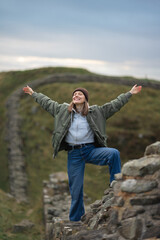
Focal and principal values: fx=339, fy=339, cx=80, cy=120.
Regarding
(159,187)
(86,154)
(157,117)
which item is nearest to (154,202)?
(159,187)

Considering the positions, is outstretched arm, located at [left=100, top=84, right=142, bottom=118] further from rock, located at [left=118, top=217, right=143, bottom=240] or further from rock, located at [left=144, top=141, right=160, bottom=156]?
rock, located at [left=118, top=217, right=143, bottom=240]

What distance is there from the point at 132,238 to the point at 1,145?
3491 centimetres

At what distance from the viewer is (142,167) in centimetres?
671

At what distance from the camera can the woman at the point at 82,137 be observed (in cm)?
891

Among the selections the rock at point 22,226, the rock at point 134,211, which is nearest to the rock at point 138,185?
the rock at point 134,211

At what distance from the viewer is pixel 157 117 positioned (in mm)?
39250

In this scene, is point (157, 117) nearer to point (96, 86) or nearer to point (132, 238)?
point (96, 86)

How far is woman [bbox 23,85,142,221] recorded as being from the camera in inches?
351

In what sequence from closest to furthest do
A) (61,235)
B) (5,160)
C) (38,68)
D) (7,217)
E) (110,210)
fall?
(110,210), (61,235), (7,217), (5,160), (38,68)

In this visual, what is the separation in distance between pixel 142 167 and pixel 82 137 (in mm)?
2563

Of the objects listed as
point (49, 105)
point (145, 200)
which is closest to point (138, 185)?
point (145, 200)

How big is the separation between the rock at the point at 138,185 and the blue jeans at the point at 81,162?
203 centimetres

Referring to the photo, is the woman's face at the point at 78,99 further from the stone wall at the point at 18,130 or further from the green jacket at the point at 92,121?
the stone wall at the point at 18,130

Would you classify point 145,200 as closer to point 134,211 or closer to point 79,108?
point 134,211
